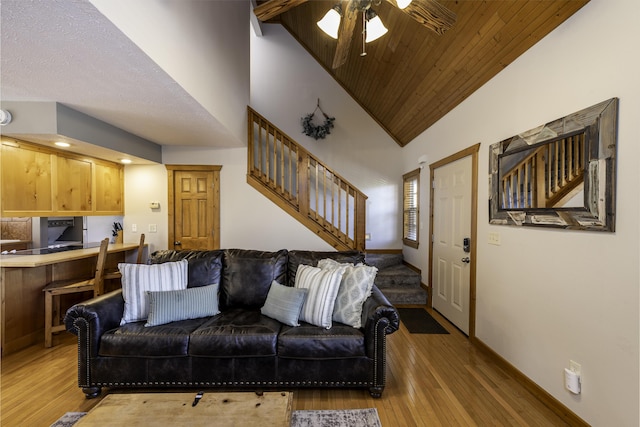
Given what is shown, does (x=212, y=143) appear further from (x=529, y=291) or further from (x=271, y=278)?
(x=529, y=291)

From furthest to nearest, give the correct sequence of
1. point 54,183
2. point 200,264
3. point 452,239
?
point 452,239 → point 54,183 → point 200,264

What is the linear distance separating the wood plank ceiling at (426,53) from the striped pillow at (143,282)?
2675 mm

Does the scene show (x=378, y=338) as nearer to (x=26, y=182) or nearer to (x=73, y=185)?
(x=26, y=182)

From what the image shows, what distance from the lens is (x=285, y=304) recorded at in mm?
2262

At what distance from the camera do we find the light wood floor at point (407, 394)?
1.81 metres

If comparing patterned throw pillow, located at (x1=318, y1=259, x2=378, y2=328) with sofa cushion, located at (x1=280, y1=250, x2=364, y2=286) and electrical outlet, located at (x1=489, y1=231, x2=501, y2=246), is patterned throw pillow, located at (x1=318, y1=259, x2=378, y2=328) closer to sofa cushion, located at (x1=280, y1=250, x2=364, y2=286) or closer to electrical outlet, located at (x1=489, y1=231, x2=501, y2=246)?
sofa cushion, located at (x1=280, y1=250, x2=364, y2=286)

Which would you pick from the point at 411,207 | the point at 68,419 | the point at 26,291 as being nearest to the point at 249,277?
the point at 68,419

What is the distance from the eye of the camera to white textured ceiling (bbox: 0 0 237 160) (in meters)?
1.29

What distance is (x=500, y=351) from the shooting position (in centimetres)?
242

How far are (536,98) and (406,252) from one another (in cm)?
331

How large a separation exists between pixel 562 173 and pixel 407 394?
1927mm

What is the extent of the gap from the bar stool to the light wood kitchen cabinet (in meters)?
0.86

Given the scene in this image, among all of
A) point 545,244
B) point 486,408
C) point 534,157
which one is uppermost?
point 534,157

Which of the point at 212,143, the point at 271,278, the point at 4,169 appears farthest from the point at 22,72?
the point at 271,278
